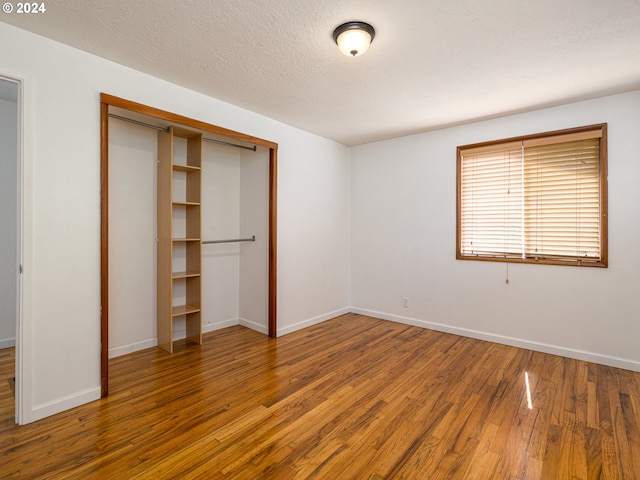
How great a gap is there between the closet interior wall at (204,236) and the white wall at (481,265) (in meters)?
1.69

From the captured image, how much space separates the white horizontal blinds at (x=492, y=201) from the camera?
12.4 feet

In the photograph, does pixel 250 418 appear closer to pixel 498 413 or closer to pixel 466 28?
pixel 498 413

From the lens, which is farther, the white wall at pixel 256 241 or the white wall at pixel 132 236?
the white wall at pixel 256 241

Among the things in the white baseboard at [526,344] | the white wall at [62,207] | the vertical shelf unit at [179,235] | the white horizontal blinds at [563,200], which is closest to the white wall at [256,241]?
the vertical shelf unit at [179,235]

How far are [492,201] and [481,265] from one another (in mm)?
800

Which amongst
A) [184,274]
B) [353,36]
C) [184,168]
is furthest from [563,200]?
[184,274]

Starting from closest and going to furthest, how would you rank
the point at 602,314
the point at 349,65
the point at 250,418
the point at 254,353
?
1. the point at 250,418
2. the point at 349,65
3. the point at 602,314
4. the point at 254,353

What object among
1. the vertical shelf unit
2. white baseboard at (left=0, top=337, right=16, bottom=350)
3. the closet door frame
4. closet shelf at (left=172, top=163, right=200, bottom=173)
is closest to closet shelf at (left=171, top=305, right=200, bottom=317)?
the vertical shelf unit

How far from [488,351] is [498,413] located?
134 cm

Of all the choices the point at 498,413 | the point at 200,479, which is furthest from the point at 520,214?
the point at 200,479

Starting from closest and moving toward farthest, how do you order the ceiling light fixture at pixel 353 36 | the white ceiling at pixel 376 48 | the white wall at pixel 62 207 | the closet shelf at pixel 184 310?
1. the white ceiling at pixel 376 48
2. the ceiling light fixture at pixel 353 36
3. the white wall at pixel 62 207
4. the closet shelf at pixel 184 310

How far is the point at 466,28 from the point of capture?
83.2 inches

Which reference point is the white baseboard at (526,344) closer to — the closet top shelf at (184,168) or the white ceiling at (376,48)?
the white ceiling at (376,48)

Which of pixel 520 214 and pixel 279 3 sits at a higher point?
pixel 279 3
